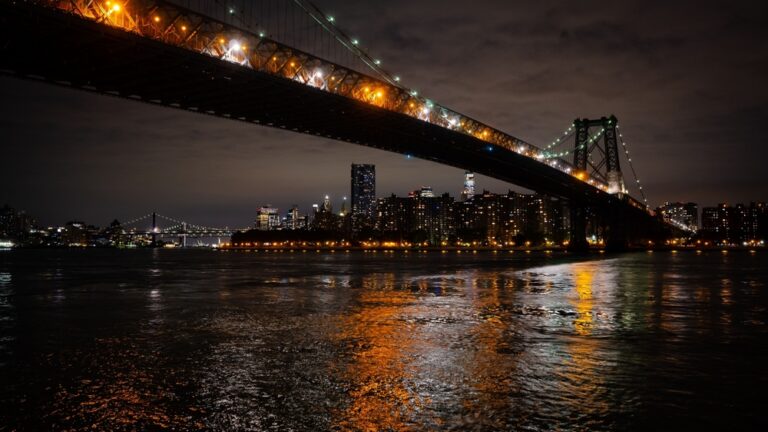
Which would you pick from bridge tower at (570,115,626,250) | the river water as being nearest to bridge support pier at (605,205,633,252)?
bridge tower at (570,115,626,250)

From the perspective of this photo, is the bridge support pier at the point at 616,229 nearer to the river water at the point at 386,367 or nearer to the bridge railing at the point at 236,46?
the bridge railing at the point at 236,46

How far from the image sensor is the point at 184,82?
37.3 metres

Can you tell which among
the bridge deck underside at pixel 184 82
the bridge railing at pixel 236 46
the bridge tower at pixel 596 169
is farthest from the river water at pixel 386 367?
the bridge tower at pixel 596 169

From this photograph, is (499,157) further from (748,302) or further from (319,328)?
(319,328)

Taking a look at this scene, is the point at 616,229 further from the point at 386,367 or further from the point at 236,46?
the point at 386,367

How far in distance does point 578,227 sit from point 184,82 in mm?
78395

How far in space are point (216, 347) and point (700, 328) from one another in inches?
413

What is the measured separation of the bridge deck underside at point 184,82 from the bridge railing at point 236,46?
73 cm

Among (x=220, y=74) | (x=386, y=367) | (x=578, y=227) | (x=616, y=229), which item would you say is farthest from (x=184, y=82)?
(x=616, y=229)

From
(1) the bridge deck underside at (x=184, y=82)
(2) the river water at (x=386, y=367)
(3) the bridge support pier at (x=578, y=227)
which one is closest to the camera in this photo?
(2) the river water at (x=386, y=367)

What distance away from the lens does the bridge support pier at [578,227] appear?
331 ft

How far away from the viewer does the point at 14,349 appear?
11.3m

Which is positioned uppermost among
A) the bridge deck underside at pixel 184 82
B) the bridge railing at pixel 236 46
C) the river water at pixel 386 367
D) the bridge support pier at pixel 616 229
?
the bridge railing at pixel 236 46

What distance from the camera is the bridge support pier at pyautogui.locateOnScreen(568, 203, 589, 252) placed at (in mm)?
100938
